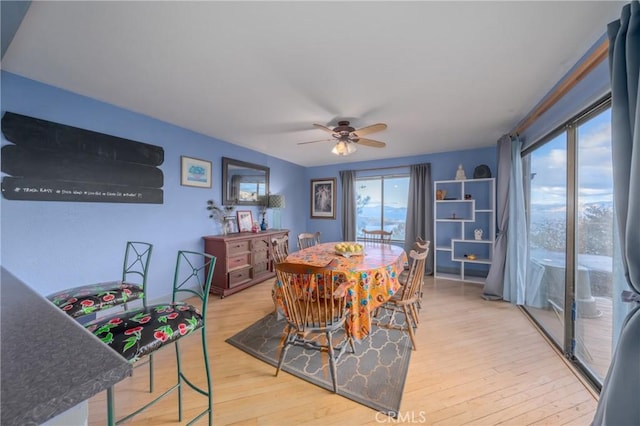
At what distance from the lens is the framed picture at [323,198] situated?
18.5 ft

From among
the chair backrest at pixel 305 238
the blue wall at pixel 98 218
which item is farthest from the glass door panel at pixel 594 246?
the blue wall at pixel 98 218

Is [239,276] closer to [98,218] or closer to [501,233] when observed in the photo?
[98,218]

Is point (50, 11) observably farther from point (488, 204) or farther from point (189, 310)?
point (488, 204)

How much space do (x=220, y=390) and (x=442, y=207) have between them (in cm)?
459

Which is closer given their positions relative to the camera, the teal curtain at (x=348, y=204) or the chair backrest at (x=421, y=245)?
the chair backrest at (x=421, y=245)

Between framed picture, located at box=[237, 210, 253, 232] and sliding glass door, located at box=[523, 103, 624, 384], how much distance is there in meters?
4.08

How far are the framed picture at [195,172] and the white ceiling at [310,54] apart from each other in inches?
27.4

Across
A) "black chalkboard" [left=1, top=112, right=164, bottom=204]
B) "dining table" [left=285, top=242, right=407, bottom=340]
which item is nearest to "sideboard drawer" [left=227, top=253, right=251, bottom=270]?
"black chalkboard" [left=1, top=112, right=164, bottom=204]

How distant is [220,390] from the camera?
1.63 meters

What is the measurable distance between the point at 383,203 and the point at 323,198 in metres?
1.47

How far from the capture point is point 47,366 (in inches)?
17.5

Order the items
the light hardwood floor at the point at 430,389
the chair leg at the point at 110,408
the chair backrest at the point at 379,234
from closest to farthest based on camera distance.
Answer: the chair leg at the point at 110,408
the light hardwood floor at the point at 430,389
the chair backrest at the point at 379,234

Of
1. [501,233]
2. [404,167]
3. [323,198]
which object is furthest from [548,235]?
[323,198]

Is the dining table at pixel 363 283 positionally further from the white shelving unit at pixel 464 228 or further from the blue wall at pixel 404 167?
the blue wall at pixel 404 167
